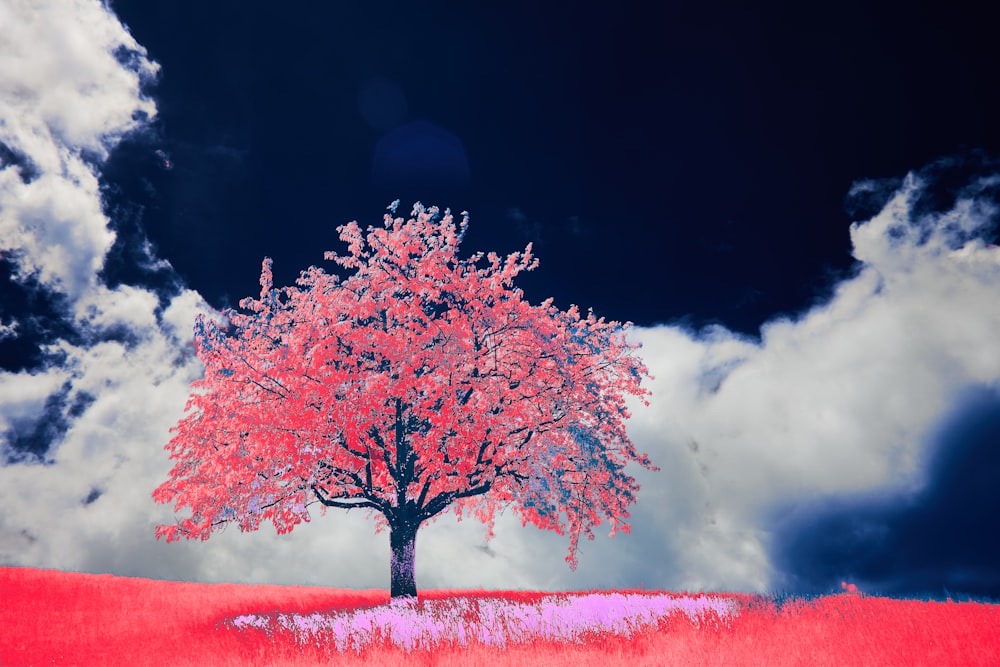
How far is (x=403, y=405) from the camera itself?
1609cm

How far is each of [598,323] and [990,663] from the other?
11586 millimetres

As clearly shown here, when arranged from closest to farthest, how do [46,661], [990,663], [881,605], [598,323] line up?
[990,663] → [46,661] → [881,605] → [598,323]

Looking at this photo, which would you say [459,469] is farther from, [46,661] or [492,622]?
[46,661]

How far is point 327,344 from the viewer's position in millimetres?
15422

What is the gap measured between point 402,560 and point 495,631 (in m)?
5.46

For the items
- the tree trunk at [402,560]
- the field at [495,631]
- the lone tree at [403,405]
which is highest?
the lone tree at [403,405]

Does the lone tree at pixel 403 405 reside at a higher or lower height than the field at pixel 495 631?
higher

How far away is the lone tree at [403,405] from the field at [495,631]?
2390 mm

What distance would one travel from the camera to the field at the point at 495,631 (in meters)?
9.86

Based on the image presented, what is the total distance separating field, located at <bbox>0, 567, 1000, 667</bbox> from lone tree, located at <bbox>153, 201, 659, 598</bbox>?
7.84 ft

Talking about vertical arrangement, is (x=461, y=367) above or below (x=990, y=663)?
above

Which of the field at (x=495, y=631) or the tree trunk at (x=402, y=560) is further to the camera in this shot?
the tree trunk at (x=402, y=560)

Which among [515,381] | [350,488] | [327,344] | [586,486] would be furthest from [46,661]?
[586,486]

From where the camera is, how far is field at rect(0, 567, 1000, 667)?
9859 millimetres
